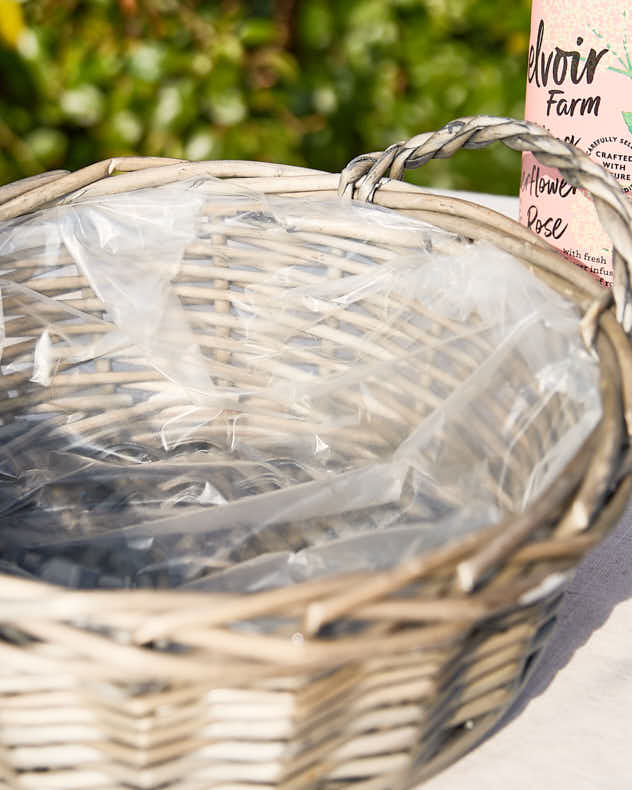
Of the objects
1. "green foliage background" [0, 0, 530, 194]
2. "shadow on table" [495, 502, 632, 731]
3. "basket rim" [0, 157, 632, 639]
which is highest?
"basket rim" [0, 157, 632, 639]

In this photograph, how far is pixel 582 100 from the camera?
1.77 ft

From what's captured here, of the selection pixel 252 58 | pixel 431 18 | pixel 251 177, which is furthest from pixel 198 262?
pixel 431 18

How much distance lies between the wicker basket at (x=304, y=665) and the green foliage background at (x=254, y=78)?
86cm

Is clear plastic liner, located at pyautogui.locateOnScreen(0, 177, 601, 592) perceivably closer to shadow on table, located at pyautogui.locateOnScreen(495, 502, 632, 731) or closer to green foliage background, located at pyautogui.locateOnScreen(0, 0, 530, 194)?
shadow on table, located at pyautogui.locateOnScreen(495, 502, 632, 731)

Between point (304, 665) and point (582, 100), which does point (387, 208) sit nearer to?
point (582, 100)

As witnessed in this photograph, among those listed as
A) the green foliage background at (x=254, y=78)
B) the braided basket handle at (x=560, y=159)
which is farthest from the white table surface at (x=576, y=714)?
the green foliage background at (x=254, y=78)

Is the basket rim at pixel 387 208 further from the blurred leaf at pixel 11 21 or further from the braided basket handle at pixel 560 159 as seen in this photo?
the blurred leaf at pixel 11 21

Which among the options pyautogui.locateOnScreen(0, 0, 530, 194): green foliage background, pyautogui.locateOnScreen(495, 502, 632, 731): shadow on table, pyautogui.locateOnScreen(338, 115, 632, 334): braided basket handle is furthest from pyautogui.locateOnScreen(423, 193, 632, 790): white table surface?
pyautogui.locateOnScreen(0, 0, 530, 194): green foliage background

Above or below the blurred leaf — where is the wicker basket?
below

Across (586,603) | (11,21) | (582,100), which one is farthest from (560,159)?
(11,21)

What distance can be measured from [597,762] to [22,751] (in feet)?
0.70

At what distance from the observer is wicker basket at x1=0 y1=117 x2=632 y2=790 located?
294mm

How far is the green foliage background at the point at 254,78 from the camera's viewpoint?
1.12m

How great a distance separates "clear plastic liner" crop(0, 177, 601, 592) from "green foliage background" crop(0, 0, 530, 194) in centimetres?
54
